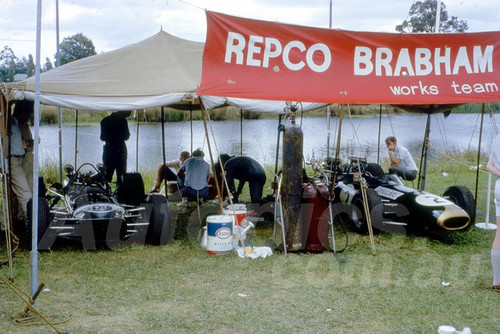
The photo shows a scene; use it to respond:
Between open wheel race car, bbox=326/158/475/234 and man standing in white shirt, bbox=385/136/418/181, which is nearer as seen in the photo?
open wheel race car, bbox=326/158/475/234

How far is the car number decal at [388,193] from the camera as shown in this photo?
7469 millimetres

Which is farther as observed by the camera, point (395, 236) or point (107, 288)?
point (395, 236)

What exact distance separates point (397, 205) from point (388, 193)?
1.01 ft

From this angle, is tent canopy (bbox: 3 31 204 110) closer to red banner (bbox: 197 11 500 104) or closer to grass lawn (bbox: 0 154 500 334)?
red banner (bbox: 197 11 500 104)

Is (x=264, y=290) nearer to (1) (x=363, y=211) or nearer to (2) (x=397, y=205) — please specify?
(1) (x=363, y=211)

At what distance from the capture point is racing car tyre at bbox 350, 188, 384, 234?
7277 millimetres

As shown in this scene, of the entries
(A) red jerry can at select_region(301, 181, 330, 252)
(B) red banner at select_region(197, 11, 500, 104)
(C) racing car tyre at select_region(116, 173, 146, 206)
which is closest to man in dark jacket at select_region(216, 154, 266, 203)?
(C) racing car tyre at select_region(116, 173, 146, 206)

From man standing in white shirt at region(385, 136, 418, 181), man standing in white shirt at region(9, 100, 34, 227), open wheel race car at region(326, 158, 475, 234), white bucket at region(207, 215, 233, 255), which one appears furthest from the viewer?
man standing in white shirt at region(385, 136, 418, 181)

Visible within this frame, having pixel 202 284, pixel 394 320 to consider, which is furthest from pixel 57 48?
pixel 394 320

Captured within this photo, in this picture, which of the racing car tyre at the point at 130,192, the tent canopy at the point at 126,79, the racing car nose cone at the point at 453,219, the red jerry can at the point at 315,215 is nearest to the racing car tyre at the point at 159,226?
the racing car tyre at the point at 130,192

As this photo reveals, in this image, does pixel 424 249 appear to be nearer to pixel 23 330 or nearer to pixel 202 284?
pixel 202 284

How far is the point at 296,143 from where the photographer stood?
6.18 meters

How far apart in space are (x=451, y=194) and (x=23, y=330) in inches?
239

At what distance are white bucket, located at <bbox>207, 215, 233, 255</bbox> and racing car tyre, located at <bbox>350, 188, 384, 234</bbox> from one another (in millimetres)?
2093
